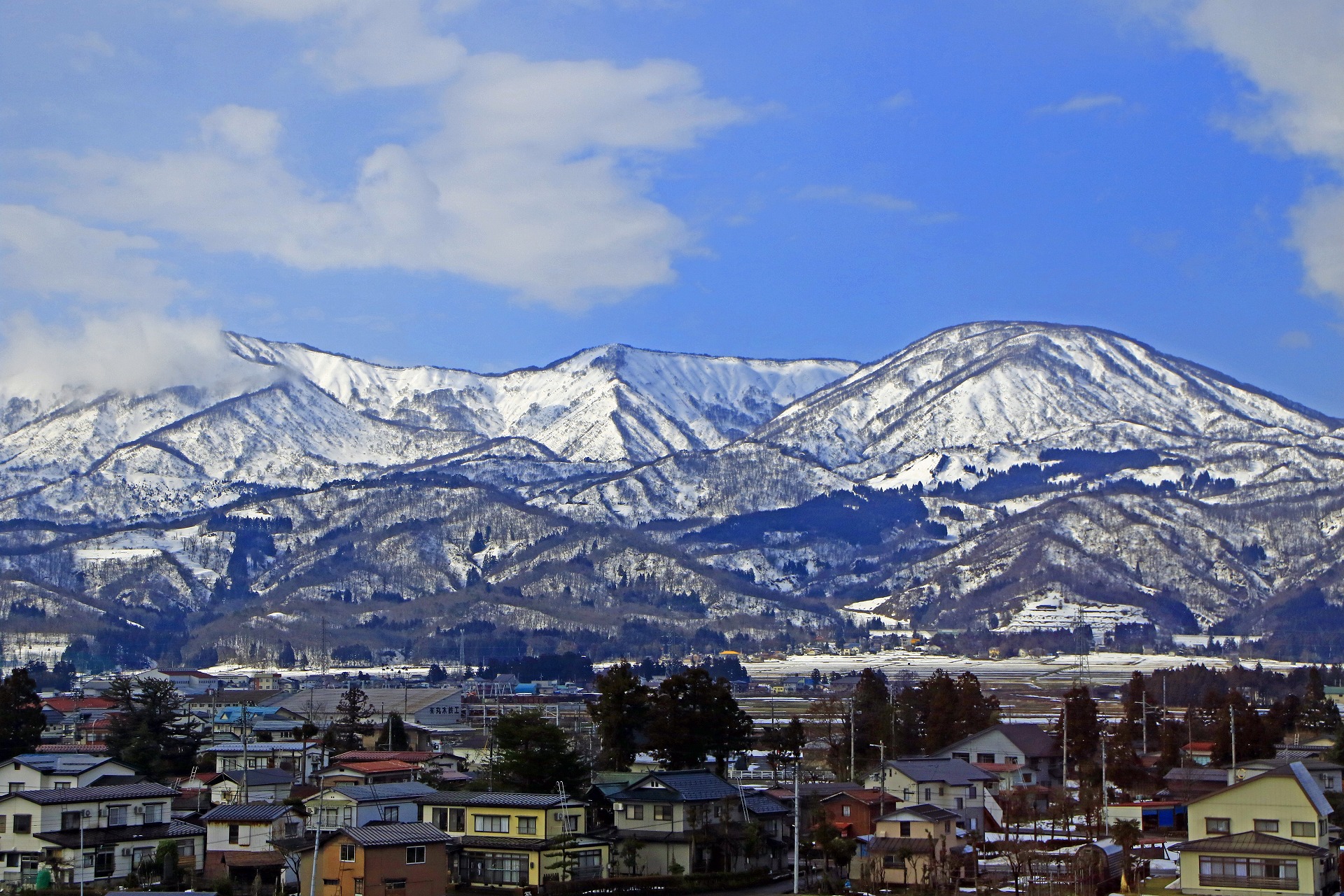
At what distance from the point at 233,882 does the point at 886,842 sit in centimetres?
1615

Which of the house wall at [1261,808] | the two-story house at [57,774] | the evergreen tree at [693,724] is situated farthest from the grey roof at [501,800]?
the house wall at [1261,808]

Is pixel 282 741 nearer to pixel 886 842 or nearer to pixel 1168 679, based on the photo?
pixel 886 842

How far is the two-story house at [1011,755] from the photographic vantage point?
58.6 metres

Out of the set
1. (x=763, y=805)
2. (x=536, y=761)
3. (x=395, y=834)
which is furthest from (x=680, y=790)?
(x=395, y=834)

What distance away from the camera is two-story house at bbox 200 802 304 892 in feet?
126

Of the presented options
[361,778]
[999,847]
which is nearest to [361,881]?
[361,778]

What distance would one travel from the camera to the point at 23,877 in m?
36.8

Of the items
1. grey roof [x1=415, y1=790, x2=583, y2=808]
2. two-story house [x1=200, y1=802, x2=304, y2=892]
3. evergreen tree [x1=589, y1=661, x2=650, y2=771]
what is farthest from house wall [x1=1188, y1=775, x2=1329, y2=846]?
two-story house [x1=200, y1=802, x2=304, y2=892]

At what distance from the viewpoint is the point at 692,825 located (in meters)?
41.4

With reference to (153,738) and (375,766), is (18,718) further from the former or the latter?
(375,766)

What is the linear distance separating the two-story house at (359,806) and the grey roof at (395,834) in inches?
101

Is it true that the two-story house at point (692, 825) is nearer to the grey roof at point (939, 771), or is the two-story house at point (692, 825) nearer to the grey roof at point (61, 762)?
the grey roof at point (939, 771)

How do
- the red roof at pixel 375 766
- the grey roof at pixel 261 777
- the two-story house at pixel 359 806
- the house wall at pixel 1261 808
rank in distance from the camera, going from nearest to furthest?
the house wall at pixel 1261 808
the two-story house at pixel 359 806
the red roof at pixel 375 766
the grey roof at pixel 261 777

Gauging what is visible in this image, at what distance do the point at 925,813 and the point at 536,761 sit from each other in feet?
34.4
